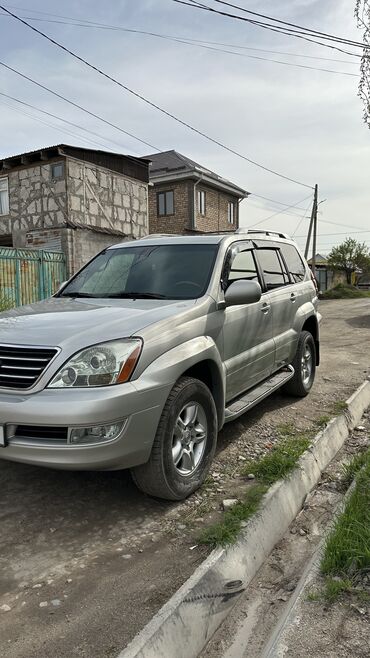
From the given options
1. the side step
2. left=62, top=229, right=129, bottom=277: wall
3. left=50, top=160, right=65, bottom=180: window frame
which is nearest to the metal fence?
left=62, top=229, right=129, bottom=277: wall

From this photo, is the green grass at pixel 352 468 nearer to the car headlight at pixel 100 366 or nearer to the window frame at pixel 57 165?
the car headlight at pixel 100 366

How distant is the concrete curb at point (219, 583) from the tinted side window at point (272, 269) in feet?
5.90

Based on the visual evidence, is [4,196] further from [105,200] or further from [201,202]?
[201,202]

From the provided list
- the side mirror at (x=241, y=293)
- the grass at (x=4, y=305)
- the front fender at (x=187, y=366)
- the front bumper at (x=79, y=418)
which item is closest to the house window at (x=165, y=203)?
the grass at (x=4, y=305)

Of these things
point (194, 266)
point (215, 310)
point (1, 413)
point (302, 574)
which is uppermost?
point (194, 266)

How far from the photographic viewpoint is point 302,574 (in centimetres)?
253

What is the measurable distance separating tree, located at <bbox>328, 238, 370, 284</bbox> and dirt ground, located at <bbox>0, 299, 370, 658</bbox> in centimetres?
3509

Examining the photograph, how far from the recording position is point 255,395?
4.15 metres

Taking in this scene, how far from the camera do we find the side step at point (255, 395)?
371cm

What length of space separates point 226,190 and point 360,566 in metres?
25.5

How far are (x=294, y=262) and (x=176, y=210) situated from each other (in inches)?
751

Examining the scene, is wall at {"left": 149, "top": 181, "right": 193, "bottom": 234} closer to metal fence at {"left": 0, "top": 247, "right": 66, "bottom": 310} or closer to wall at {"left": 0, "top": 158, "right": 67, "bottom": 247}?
wall at {"left": 0, "top": 158, "right": 67, "bottom": 247}

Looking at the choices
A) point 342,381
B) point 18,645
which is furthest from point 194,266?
point 342,381

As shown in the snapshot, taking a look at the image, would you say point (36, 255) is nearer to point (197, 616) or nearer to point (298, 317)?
point (298, 317)
